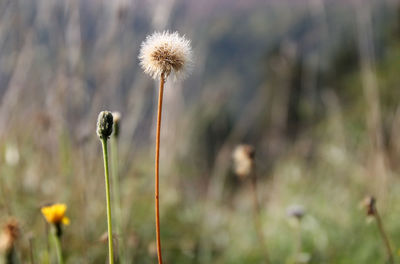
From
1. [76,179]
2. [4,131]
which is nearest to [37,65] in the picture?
[4,131]

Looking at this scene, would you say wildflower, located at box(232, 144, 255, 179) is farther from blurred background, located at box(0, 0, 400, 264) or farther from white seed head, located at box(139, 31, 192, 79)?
white seed head, located at box(139, 31, 192, 79)

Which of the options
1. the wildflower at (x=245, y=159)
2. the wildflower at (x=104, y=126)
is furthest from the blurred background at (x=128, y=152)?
the wildflower at (x=104, y=126)

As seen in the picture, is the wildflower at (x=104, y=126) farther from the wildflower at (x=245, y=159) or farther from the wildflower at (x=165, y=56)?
the wildflower at (x=245, y=159)

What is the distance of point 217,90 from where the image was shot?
2803mm

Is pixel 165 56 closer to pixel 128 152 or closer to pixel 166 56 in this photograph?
pixel 166 56

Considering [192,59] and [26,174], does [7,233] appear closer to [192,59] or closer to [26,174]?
[192,59]

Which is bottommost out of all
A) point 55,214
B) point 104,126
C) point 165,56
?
point 55,214

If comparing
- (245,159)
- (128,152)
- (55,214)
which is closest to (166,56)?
(55,214)

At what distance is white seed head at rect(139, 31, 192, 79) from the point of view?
67 centimetres

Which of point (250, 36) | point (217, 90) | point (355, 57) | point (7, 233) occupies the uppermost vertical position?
point (250, 36)

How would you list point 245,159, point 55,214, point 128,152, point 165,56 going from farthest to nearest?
1. point 128,152
2. point 245,159
3. point 55,214
4. point 165,56

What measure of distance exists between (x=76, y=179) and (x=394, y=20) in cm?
1115

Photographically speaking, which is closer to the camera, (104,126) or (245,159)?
(104,126)

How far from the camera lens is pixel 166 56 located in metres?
0.68
